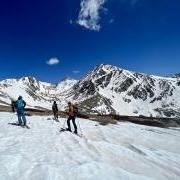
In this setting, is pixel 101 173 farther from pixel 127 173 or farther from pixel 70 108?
pixel 70 108

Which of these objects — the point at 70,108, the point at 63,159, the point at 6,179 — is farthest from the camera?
the point at 70,108

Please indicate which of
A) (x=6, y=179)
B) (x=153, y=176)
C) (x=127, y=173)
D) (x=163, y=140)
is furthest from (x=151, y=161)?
(x=163, y=140)

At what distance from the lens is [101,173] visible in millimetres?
13422

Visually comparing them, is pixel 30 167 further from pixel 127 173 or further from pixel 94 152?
pixel 94 152

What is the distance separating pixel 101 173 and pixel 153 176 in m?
2.83

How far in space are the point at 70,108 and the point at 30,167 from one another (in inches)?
564

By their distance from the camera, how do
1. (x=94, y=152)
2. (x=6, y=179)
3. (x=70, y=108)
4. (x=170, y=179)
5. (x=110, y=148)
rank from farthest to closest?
(x=70, y=108)
(x=110, y=148)
(x=94, y=152)
(x=170, y=179)
(x=6, y=179)

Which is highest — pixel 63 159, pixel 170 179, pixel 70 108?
pixel 70 108

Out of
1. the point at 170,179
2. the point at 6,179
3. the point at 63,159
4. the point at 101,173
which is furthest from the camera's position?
the point at 63,159

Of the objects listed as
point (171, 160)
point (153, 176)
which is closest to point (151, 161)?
point (171, 160)

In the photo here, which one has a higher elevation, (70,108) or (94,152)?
(70,108)

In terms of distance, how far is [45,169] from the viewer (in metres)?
13.4

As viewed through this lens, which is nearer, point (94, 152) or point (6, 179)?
point (6, 179)

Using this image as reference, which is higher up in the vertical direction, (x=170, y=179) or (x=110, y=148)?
(x=110, y=148)
